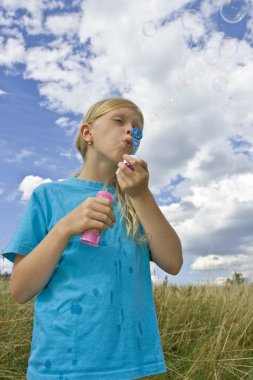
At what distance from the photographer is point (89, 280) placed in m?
1.65

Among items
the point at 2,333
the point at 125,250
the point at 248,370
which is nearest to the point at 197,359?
the point at 248,370

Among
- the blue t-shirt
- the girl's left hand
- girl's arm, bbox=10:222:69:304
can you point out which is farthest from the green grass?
the girl's left hand

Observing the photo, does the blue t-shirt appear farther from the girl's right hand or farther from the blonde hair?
the girl's right hand

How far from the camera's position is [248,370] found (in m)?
3.49

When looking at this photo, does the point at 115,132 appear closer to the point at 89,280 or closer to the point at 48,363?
the point at 89,280

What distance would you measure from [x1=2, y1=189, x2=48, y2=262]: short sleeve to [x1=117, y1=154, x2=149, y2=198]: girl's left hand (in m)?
0.38

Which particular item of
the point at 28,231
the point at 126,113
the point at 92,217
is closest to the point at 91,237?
the point at 92,217

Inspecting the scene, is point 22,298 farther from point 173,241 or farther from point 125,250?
point 173,241

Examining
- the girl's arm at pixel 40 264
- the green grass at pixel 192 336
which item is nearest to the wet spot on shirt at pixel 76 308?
the girl's arm at pixel 40 264

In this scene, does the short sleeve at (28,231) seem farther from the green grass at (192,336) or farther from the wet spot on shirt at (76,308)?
the green grass at (192,336)

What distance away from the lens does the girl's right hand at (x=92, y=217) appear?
1583 mm

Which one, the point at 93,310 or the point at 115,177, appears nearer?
the point at 93,310

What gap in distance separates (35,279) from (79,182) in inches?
19.8

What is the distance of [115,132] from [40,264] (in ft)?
2.19
